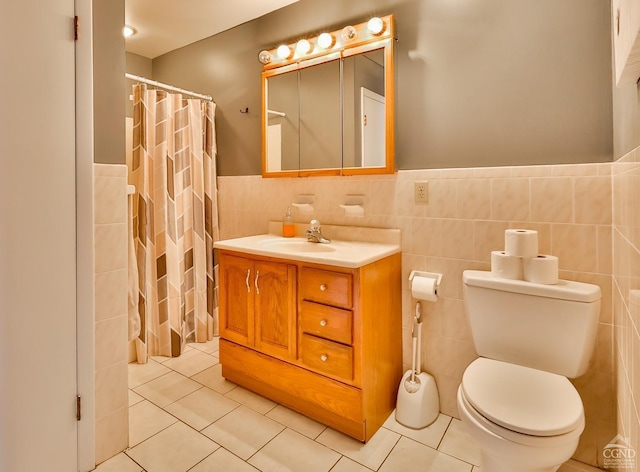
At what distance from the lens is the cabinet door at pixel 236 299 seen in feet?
6.61

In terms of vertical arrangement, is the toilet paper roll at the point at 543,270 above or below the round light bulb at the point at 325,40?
below

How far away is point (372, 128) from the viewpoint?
2.01 meters

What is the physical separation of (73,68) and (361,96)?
1365 mm

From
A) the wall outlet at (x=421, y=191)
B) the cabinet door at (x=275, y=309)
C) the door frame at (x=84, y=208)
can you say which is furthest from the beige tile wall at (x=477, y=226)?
the door frame at (x=84, y=208)

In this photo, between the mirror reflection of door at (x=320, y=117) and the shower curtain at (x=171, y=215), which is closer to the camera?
the mirror reflection of door at (x=320, y=117)

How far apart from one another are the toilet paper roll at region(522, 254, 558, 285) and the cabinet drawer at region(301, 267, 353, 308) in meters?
0.73

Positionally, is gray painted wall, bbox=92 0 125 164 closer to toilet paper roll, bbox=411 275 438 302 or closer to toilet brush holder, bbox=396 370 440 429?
toilet paper roll, bbox=411 275 438 302

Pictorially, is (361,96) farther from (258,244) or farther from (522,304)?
(522,304)

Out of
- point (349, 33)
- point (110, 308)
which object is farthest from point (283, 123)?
point (110, 308)

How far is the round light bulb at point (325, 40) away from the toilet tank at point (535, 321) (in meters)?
1.53

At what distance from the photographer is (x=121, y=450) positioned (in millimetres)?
1615

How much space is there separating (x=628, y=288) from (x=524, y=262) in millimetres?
459

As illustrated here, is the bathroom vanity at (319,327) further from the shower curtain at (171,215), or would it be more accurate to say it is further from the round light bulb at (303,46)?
the round light bulb at (303,46)

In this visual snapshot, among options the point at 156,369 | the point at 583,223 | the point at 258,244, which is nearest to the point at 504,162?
the point at 583,223
